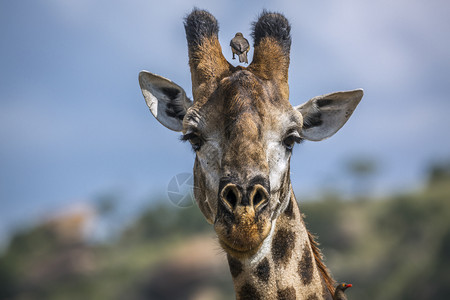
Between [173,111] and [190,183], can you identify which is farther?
[173,111]

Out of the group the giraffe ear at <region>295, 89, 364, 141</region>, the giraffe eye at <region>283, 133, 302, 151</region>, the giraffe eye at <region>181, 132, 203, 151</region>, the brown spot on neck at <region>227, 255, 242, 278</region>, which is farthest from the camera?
the giraffe ear at <region>295, 89, 364, 141</region>

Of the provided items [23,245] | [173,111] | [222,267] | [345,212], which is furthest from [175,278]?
[173,111]

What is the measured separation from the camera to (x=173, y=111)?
998 centimetres

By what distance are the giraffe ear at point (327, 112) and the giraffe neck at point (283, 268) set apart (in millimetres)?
1546

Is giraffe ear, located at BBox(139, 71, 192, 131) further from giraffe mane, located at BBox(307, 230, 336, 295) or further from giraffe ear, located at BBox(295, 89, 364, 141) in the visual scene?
giraffe mane, located at BBox(307, 230, 336, 295)

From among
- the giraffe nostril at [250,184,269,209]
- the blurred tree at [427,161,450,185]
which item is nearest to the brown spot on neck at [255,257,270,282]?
the giraffe nostril at [250,184,269,209]

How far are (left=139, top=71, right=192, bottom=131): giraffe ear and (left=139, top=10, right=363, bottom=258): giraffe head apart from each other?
2 cm

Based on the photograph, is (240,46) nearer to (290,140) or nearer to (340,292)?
(290,140)

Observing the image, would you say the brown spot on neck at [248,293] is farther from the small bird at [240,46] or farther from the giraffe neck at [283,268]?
the small bird at [240,46]

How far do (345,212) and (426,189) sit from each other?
14.0 m

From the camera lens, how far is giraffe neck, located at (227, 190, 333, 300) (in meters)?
7.88

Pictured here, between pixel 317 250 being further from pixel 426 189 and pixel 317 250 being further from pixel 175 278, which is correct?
pixel 426 189

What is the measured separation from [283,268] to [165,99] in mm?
3605

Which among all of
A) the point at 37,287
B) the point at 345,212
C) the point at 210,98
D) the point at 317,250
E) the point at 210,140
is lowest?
the point at 37,287
